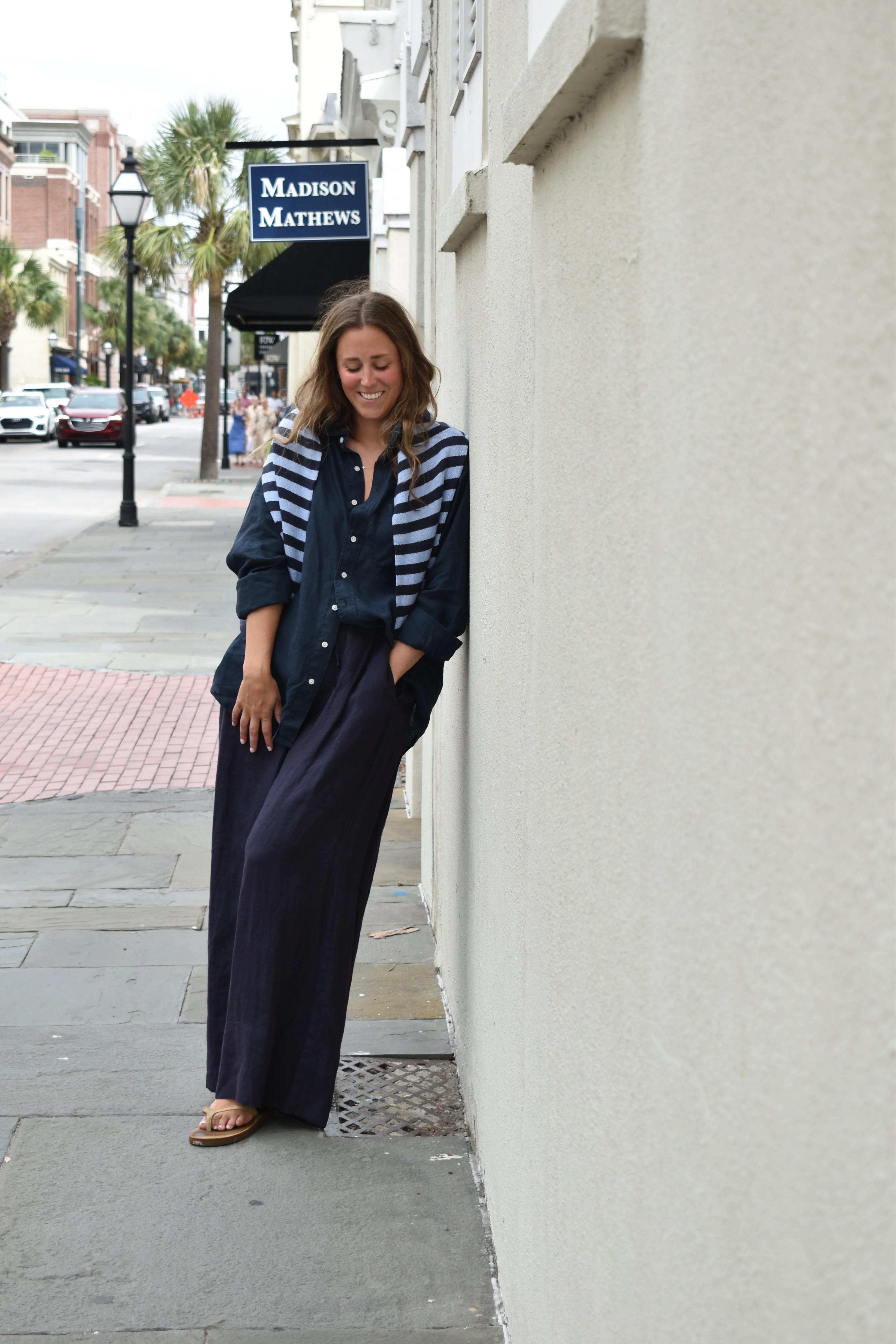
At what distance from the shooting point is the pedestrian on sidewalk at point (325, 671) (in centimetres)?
343

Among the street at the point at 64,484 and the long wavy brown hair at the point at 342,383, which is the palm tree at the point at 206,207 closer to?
the street at the point at 64,484

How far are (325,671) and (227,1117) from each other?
108 centimetres

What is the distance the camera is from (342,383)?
3.54m

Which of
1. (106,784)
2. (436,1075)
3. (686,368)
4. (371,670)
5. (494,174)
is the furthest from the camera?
(106,784)

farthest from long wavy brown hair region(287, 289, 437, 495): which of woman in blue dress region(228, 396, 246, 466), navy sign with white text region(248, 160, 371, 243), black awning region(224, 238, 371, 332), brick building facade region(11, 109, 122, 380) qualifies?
brick building facade region(11, 109, 122, 380)

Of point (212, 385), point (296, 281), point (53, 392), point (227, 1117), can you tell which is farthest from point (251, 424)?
point (227, 1117)

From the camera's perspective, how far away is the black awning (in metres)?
13.0

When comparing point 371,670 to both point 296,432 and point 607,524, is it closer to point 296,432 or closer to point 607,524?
point 296,432

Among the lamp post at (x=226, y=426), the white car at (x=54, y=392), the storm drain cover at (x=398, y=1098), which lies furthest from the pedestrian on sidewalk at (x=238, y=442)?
the storm drain cover at (x=398, y=1098)

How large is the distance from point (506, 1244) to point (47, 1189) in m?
1.08

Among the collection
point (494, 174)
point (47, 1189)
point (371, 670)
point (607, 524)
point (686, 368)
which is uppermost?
point (494, 174)

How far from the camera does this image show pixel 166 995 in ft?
15.1

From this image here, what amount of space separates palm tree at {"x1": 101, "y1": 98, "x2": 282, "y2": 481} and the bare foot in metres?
28.2

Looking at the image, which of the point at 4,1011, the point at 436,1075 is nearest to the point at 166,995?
the point at 4,1011
